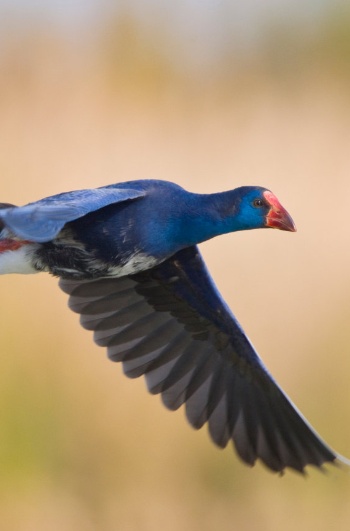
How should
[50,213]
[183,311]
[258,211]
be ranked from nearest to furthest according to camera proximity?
[50,213] → [258,211] → [183,311]

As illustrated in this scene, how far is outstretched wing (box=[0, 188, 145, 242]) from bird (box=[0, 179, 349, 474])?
1.15ft

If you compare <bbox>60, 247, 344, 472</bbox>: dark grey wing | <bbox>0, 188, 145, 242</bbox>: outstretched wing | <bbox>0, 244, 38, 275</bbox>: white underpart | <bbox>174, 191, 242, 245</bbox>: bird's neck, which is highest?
<bbox>0, 244, 38, 275</bbox>: white underpart

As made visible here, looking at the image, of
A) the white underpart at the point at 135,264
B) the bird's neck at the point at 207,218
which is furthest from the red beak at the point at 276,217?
the white underpart at the point at 135,264

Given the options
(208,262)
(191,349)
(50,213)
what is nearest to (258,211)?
(191,349)

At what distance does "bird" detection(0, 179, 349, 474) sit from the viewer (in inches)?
235

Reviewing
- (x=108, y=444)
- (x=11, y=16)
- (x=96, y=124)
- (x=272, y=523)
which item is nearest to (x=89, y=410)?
(x=108, y=444)

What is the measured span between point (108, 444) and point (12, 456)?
0.50 metres

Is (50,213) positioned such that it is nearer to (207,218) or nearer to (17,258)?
(17,258)

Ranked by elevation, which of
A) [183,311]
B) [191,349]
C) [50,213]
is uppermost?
[50,213]

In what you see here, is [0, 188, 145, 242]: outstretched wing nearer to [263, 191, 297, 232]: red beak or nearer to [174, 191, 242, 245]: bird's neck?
[174, 191, 242, 245]: bird's neck

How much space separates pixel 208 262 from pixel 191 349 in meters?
1.53

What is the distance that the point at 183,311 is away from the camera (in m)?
6.66

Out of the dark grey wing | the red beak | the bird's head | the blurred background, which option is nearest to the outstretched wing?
the bird's head

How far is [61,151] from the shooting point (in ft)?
27.1
